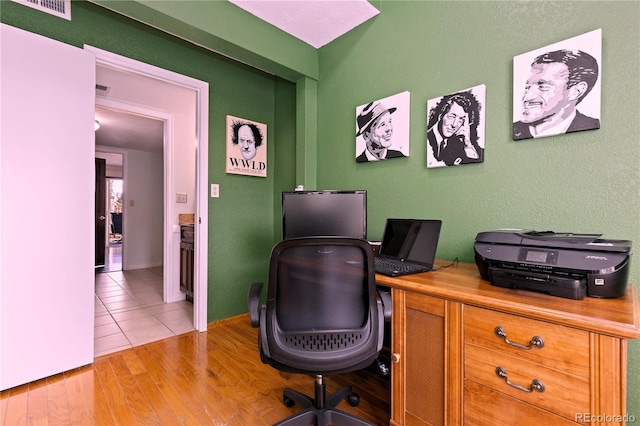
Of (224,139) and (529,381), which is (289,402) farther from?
(224,139)

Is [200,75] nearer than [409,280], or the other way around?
[409,280]

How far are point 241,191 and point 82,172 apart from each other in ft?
4.11

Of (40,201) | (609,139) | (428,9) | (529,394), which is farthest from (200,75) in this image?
(529,394)

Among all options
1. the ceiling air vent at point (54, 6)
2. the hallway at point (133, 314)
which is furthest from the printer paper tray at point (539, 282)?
the ceiling air vent at point (54, 6)

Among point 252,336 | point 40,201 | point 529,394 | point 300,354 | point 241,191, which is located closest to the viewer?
point 529,394

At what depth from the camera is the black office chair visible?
4.04 feet

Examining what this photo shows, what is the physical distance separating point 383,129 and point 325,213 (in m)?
0.73

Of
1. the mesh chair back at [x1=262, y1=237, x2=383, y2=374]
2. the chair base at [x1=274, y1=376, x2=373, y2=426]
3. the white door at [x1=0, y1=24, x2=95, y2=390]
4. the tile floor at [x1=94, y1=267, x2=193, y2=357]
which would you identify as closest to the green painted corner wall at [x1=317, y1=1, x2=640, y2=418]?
the mesh chair back at [x1=262, y1=237, x2=383, y2=374]

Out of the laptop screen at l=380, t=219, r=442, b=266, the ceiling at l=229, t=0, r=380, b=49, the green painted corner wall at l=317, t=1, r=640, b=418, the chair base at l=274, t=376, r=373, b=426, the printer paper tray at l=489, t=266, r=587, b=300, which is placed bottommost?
the chair base at l=274, t=376, r=373, b=426

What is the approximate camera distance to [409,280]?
4.31 feet

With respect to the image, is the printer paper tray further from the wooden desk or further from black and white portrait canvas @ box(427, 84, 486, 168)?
black and white portrait canvas @ box(427, 84, 486, 168)

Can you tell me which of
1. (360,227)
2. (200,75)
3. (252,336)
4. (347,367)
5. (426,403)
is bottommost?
(252,336)

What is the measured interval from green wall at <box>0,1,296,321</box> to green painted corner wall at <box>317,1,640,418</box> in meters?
0.87

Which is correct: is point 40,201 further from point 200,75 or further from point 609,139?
point 609,139
